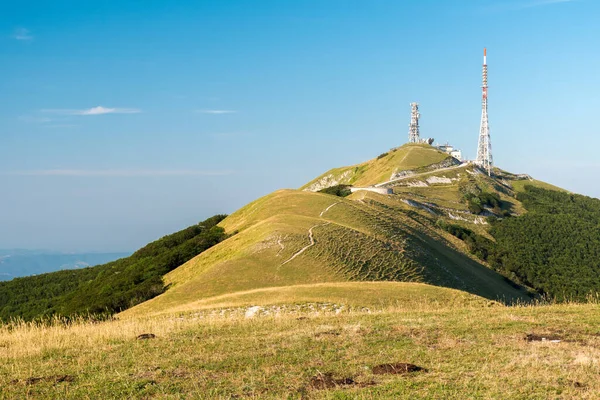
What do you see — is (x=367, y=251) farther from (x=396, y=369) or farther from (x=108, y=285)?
(x=396, y=369)

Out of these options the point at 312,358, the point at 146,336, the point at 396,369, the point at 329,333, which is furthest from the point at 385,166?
the point at 396,369

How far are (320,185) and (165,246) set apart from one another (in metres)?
99.9

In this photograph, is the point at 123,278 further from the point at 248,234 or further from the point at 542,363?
the point at 542,363

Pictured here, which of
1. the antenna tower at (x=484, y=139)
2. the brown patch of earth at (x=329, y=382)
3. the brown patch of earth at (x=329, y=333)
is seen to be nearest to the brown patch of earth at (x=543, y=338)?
the brown patch of earth at (x=329, y=333)

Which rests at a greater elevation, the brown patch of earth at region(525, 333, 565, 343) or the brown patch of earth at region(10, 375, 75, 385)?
the brown patch of earth at region(10, 375, 75, 385)

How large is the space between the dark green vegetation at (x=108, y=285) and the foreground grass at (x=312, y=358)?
21.2 meters

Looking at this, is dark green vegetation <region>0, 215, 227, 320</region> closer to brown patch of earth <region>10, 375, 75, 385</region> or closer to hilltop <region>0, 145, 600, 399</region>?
hilltop <region>0, 145, 600, 399</region>

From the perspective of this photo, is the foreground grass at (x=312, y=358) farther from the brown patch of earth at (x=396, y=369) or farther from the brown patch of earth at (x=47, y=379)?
the brown patch of earth at (x=396, y=369)

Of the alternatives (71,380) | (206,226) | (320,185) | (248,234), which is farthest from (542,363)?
(320,185)

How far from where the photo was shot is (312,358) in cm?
1203

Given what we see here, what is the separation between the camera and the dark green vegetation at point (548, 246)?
73.7 metres

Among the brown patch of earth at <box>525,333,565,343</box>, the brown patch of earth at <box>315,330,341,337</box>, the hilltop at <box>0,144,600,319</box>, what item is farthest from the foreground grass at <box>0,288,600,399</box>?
the hilltop at <box>0,144,600,319</box>

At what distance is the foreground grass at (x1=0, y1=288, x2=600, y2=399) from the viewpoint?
31.9ft

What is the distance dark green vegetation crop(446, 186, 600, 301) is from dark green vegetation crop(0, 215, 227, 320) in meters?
39.8
